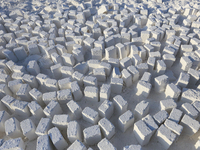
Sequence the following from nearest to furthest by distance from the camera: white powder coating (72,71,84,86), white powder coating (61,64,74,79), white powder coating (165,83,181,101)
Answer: white powder coating (165,83,181,101), white powder coating (72,71,84,86), white powder coating (61,64,74,79)

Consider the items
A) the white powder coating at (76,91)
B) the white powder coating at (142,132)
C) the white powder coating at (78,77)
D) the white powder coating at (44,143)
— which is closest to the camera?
the white powder coating at (44,143)

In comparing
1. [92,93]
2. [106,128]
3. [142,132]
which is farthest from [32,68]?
[142,132]

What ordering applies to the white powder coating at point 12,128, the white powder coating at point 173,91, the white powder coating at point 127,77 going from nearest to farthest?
the white powder coating at point 12,128, the white powder coating at point 173,91, the white powder coating at point 127,77

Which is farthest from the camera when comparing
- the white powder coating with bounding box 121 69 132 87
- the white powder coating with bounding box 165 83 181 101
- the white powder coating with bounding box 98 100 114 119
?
the white powder coating with bounding box 121 69 132 87

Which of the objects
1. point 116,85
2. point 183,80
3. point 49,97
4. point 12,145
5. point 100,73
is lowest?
point 12,145

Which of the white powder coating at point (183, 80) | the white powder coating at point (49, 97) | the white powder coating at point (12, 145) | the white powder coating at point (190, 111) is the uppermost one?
the white powder coating at point (183, 80)

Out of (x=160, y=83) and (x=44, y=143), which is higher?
(x=160, y=83)

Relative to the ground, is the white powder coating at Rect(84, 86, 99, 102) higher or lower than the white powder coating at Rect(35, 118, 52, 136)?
higher

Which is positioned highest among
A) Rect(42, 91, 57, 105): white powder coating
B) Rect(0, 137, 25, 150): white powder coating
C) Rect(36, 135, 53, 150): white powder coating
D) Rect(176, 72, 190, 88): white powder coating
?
Rect(176, 72, 190, 88): white powder coating

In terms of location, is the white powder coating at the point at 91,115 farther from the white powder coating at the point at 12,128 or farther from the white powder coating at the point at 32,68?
the white powder coating at the point at 32,68

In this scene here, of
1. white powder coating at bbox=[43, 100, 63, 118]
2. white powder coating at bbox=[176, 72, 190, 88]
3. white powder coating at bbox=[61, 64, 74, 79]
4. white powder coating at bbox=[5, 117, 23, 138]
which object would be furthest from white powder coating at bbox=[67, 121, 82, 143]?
white powder coating at bbox=[176, 72, 190, 88]

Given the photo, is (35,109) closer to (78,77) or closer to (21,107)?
(21,107)

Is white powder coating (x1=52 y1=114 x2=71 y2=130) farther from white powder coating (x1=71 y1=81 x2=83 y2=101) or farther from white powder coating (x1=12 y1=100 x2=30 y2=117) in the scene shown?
white powder coating (x1=12 y1=100 x2=30 y2=117)

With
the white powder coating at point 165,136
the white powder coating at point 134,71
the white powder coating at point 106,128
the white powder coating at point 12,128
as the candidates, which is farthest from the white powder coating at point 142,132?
the white powder coating at point 12,128
